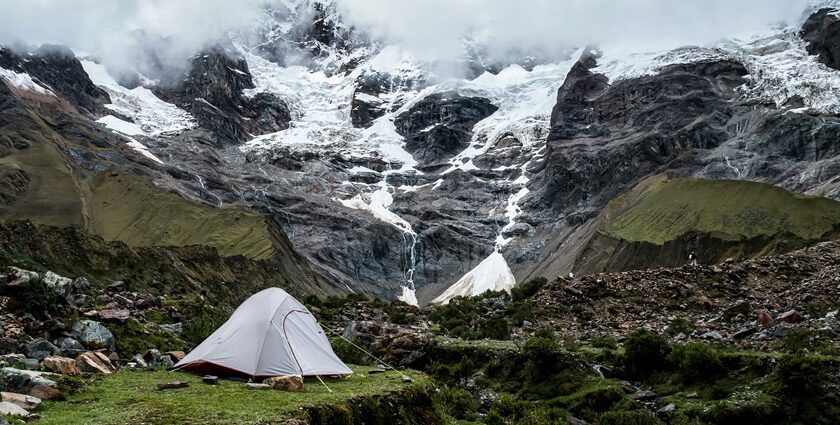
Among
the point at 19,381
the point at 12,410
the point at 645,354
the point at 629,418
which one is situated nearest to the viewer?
the point at 12,410

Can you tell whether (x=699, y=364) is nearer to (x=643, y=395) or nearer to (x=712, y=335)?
(x=643, y=395)

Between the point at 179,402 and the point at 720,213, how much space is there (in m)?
113

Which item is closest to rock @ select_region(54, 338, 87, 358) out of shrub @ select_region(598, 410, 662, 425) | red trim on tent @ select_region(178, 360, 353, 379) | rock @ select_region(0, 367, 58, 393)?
red trim on tent @ select_region(178, 360, 353, 379)

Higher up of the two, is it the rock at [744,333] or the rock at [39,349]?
the rock at [39,349]

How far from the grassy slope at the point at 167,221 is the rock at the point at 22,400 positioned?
115 meters

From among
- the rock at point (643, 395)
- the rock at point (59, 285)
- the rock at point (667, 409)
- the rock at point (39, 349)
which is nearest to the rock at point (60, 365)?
the rock at point (39, 349)

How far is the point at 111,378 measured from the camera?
14.6 m

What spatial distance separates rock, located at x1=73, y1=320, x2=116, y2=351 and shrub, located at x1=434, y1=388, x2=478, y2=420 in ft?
33.6

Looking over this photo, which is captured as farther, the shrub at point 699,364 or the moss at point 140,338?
the shrub at point 699,364

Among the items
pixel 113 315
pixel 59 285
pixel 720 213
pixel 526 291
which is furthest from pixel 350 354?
pixel 720 213

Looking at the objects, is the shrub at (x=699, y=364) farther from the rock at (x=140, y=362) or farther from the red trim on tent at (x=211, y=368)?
the rock at (x=140, y=362)

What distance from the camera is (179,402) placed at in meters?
12.3

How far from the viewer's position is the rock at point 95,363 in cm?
1484

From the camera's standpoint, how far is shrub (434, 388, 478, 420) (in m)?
21.2
